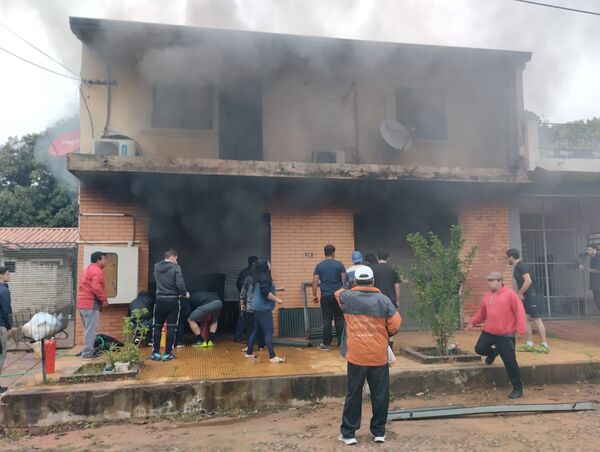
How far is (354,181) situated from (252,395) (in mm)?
4044

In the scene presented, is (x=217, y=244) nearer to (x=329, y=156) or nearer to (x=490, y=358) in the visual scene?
(x=329, y=156)

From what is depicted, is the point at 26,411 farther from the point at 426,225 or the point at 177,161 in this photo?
the point at 426,225

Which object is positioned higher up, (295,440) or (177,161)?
(177,161)

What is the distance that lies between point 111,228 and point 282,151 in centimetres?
335

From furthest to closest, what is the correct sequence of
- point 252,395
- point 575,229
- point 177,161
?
point 575,229
point 177,161
point 252,395

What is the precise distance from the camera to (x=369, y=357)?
4.04 metres

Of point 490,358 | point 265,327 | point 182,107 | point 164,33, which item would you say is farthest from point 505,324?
point 164,33

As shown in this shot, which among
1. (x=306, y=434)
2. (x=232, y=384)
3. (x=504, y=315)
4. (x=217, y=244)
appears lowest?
(x=306, y=434)

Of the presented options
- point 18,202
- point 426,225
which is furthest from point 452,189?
point 18,202

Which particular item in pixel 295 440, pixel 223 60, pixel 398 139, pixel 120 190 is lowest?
pixel 295 440

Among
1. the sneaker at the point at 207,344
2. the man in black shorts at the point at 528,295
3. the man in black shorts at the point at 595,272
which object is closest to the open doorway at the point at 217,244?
the sneaker at the point at 207,344

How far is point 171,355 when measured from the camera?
641 centimetres

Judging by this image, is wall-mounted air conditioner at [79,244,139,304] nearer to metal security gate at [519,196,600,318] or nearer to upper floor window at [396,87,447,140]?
upper floor window at [396,87,447,140]

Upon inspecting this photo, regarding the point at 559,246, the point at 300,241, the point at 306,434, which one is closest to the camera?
the point at 306,434
